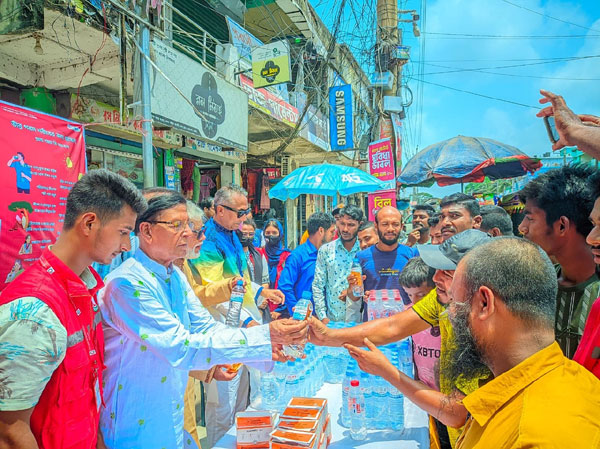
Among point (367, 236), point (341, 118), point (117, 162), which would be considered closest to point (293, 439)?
point (367, 236)

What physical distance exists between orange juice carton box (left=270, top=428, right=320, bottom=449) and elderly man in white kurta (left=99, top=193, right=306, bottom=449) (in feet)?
1.15

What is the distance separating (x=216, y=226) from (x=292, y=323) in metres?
1.85

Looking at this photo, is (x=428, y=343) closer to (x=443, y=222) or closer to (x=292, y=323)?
(x=292, y=323)

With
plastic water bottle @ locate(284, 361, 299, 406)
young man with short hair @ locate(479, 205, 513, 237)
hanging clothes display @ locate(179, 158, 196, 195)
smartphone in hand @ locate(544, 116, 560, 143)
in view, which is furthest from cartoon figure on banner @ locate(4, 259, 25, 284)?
hanging clothes display @ locate(179, 158, 196, 195)

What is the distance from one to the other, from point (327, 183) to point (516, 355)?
625 centimetres

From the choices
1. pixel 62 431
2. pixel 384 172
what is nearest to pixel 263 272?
pixel 62 431

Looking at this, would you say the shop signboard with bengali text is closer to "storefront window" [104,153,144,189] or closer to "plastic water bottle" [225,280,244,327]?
"storefront window" [104,153,144,189]

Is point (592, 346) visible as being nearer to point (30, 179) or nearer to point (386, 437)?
point (386, 437)

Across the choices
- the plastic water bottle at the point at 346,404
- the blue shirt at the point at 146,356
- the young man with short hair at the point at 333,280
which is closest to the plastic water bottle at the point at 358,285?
the young man with short hair at the point at 333,280

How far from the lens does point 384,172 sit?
11047 mm

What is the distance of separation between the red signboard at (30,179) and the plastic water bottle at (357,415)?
3031 millimetres

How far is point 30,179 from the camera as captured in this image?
3312mm

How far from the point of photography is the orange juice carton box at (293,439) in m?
1.64

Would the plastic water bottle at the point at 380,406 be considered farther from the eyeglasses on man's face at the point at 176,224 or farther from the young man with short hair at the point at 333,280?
the young man with short hair at the point at 333,280
